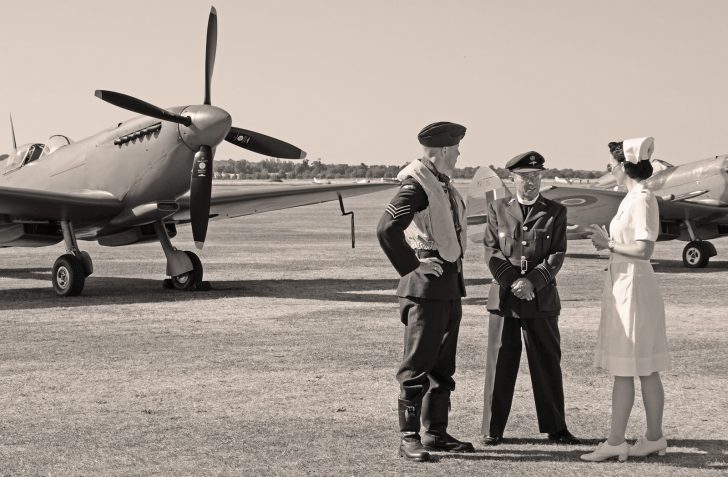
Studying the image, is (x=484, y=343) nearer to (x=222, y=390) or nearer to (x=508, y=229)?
(x=222, y=390)

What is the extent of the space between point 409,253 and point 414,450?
1.10 meters

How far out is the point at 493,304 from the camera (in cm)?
596

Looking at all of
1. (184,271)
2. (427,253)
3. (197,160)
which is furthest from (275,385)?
(184,271)

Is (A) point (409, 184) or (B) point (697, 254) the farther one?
(B) point (697, 254)

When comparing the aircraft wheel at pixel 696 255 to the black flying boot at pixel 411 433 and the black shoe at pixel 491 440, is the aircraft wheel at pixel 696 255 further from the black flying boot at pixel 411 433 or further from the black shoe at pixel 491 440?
the black flying boot at pixel 411 433

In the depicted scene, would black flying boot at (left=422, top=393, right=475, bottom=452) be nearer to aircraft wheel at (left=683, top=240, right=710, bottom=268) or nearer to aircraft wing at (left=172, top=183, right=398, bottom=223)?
aircraft wing at (left=172, top=183, right=398, bottom=223)

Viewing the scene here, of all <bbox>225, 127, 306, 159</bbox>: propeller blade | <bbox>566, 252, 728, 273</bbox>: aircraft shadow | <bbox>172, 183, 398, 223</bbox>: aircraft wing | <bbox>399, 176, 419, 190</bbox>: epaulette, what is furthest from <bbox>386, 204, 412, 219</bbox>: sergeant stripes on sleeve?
<bbox>566, 252, 728, 273</bbox>: aircraft shadow

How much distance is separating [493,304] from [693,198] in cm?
1671

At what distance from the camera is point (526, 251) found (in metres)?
5.89

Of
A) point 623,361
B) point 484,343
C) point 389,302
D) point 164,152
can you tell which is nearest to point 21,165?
point 164,152

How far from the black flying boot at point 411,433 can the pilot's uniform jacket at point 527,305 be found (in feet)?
1.94

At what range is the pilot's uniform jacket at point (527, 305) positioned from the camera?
5.88m

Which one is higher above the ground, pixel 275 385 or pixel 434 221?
pixel 434 221

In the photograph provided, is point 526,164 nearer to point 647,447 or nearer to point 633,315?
point 633,315
